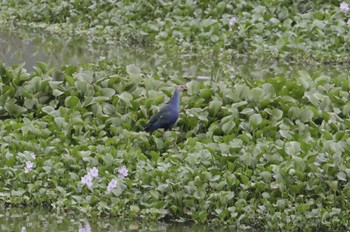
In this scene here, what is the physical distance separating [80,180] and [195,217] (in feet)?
3.24

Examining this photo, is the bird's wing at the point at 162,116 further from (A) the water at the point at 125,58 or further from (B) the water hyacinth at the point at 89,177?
(A) the water at the point at 125,58

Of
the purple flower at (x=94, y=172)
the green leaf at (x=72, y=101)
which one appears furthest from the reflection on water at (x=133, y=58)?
the purple flower at (x=94, y=172)

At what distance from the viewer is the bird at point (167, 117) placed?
8.91 m

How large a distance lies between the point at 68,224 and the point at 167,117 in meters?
1.62

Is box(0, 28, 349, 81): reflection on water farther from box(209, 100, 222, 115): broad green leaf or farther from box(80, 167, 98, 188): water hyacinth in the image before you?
box(80, 167, 98, 188): water hyacinth

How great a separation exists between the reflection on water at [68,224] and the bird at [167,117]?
135 centimetres

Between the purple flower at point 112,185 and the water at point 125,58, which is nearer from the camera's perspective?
the purple flower at point 112,185

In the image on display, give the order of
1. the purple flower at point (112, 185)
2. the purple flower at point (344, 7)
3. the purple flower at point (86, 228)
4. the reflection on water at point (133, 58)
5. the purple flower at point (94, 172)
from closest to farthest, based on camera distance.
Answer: the purple flower at point (86, 228) < the purple flower at point (112, 185) < the purple flower at point (94, 172) < the reflection on water at point (133, 58) < the purple flower at point (344, 7)

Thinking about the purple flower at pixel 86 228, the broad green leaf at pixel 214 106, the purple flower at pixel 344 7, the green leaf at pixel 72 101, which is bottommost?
the purple flower at pixel 344 7

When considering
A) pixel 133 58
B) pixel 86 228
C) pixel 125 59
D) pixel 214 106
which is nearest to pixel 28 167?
pixel 86 228

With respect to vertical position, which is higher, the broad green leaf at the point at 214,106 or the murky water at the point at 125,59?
the broad green leaf at the point at 214,106

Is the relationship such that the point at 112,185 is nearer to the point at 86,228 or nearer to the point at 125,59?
the point at 86,228

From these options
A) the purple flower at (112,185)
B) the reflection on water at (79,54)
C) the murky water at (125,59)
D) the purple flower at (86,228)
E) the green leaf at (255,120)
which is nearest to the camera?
the purple flower at (86,228)

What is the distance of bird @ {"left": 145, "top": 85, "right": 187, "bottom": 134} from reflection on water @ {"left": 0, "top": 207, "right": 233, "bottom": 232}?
4.41 ft
